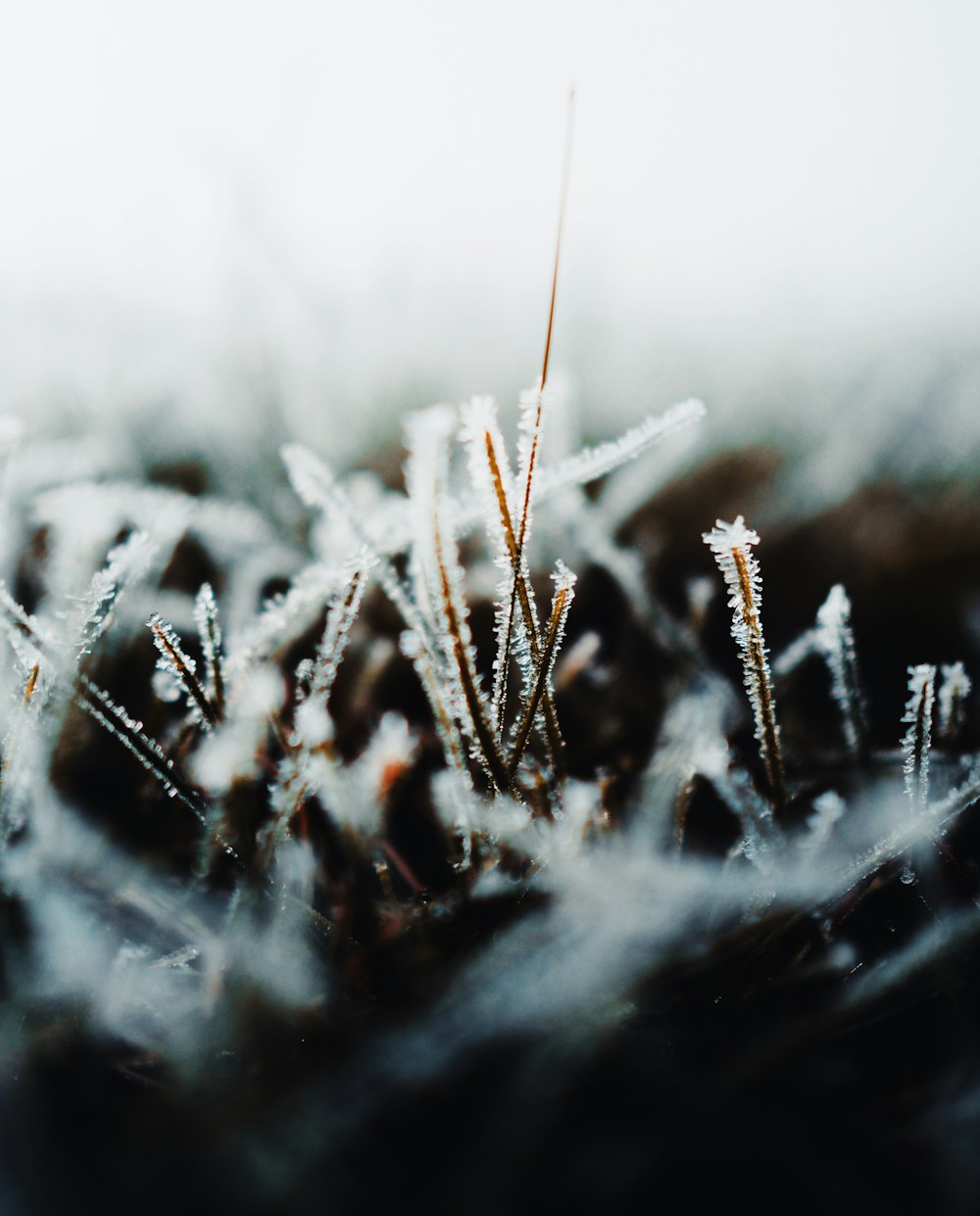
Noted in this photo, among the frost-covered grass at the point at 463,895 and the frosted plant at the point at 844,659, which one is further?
the frosted plant at the point at 844,659

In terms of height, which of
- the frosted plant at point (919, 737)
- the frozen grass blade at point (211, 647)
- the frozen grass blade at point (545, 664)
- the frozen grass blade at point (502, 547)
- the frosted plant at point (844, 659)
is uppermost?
the frozen grass blade at point (211, 647)

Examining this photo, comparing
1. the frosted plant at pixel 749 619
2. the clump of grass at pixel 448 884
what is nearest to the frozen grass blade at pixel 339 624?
the clump of grass at pixel 448 884

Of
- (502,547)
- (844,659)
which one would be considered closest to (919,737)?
(844,659)

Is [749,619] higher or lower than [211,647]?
lower

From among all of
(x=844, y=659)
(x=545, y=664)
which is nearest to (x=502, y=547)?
(x=545, y=664)

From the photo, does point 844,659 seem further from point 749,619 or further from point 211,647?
point 211,647

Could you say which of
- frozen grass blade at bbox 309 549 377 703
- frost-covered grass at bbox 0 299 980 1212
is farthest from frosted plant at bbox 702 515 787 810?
frozen grass blade at bbox 309 549 377 703

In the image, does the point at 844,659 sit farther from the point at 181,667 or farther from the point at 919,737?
the point at 181,667

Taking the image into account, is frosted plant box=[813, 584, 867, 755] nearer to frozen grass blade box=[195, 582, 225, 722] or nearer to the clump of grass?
→ the clump of grass

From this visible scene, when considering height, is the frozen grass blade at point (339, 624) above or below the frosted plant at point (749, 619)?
above

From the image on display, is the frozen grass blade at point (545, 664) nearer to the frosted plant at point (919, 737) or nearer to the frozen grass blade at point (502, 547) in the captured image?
the frozen grass blade at point (502, 547)

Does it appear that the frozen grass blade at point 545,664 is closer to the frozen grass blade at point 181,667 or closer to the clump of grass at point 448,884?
the clump of grass at point 448,884
